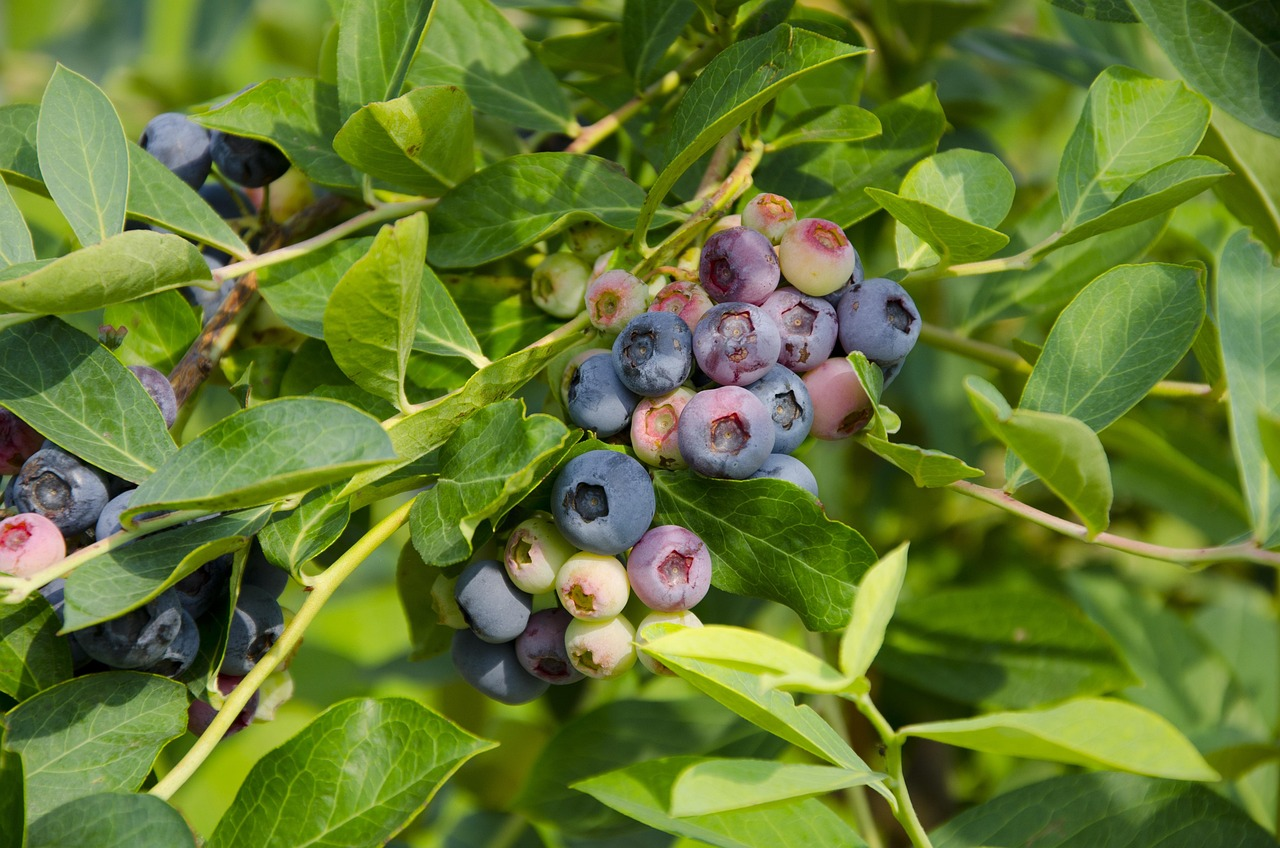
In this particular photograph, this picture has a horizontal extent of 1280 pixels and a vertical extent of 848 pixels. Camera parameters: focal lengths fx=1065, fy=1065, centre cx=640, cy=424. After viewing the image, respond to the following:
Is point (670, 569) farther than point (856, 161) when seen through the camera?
No

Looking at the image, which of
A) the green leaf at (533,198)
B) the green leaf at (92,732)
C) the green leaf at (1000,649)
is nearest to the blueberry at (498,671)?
the green leaf at (92,732)

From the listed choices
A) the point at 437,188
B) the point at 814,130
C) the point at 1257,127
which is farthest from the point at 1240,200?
the point at 437,188

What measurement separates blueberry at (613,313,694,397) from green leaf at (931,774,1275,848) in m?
0.47

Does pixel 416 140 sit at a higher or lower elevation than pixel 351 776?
higher

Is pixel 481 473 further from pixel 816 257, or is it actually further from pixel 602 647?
pixel 816 257

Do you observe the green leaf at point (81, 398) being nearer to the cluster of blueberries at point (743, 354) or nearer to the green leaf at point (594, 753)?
the cluster of blueberries at point (743, 354)

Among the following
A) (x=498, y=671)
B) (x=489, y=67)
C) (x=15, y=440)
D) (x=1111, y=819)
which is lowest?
(x=1111, y=819)

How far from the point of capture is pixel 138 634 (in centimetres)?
74

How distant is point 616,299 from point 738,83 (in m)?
0.18

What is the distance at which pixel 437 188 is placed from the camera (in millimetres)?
948

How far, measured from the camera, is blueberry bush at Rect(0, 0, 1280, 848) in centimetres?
68

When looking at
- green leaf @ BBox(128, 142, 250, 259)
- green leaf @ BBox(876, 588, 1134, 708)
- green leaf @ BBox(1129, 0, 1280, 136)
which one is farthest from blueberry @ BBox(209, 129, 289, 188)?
green leaf @ BBox(876, 588, 1134, 708)

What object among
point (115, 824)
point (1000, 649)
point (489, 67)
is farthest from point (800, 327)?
point (1000, 649)

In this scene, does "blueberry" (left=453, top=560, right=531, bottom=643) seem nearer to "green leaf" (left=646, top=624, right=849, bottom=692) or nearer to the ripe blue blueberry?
"green leaf" (left=646, top=624, right=849, bottom=692)
